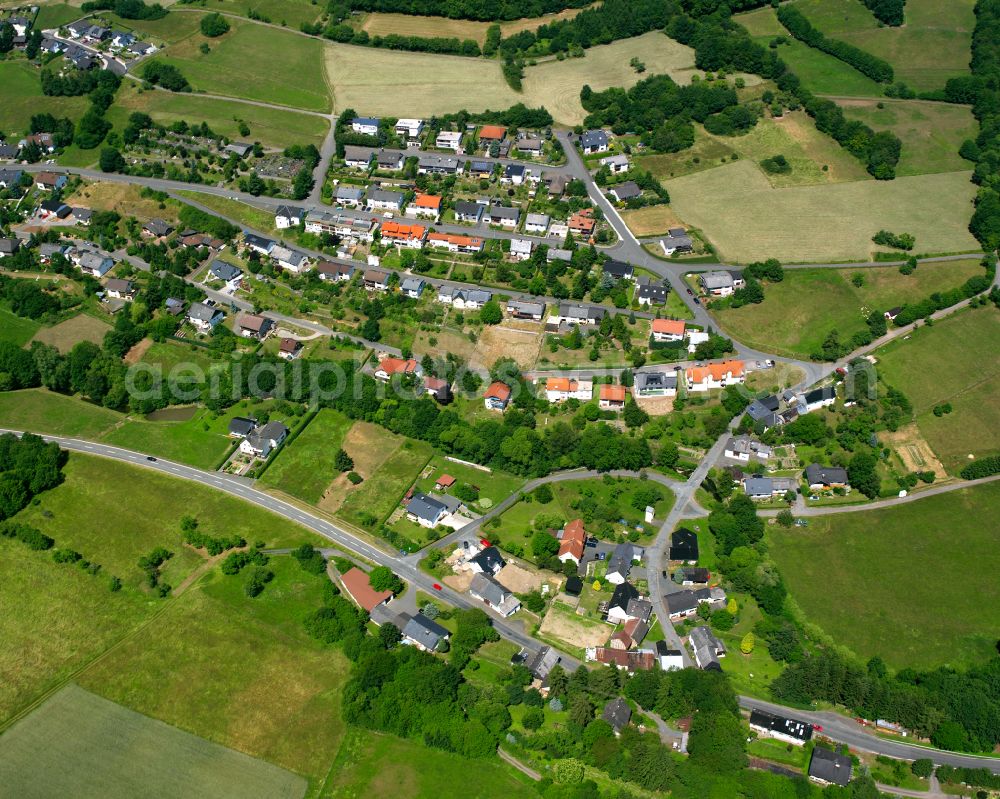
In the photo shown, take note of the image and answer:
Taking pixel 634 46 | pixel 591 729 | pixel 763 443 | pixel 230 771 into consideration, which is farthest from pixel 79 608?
pixel 634 46

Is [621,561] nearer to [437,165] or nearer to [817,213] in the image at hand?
[817,213]

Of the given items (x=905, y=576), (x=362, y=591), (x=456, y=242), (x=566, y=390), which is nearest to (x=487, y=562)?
(x=362, y=591)

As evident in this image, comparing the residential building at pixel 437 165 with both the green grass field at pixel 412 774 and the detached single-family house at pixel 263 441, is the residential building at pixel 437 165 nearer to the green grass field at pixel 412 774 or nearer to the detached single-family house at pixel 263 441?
the detached single-family house at pixel 263 441

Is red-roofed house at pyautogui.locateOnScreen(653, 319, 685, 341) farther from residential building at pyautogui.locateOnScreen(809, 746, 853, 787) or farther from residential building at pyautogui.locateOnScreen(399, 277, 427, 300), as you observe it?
residential building at pyautogui.locateOnScreen(809, 746, 853, 787)

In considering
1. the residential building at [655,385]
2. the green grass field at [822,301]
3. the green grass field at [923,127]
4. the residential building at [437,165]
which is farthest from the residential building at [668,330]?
the green grass field at [923,127]

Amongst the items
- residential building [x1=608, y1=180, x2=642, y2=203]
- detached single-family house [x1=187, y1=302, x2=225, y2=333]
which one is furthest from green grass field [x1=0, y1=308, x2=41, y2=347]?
residential building [x1=608, y1=180, x2=642, y2=203]
